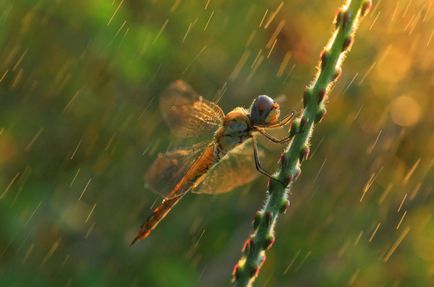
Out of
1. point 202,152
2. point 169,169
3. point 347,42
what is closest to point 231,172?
point 202,152

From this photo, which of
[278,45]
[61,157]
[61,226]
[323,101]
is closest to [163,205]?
[323,101]

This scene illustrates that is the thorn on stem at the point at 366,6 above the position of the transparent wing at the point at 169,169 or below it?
above

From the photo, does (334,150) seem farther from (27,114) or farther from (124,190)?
(27,114)

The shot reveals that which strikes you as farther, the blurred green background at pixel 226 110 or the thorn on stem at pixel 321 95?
the blurred green background at pixel 226 110

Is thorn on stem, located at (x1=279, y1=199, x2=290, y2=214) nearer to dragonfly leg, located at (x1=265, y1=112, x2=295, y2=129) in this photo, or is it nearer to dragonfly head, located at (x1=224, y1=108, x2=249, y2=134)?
dragonfly leg, located at (x1=265, y1=112, x2=295, y2=129)

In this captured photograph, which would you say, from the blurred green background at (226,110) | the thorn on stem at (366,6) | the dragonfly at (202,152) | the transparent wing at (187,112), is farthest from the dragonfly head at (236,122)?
the blurred green background at (226,110)

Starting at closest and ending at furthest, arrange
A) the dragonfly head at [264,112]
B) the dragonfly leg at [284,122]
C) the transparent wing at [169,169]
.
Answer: the dragonfly leg at [284,122], the dragonfly head at [264,112], the transparent wing at [169,169]

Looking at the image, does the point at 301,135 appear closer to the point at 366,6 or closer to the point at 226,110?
the point at 366,6

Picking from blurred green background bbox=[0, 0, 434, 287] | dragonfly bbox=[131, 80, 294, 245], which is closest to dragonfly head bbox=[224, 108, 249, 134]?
dragonfly bbox=[131, 80, 294, 245]

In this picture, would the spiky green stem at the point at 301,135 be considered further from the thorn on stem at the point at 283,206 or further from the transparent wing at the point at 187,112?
the transparent wing at the point at 187,112

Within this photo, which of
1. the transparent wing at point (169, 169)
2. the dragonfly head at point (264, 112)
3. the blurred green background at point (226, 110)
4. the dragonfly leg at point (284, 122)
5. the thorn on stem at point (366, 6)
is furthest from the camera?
the blurred green background at point (226, 110)
